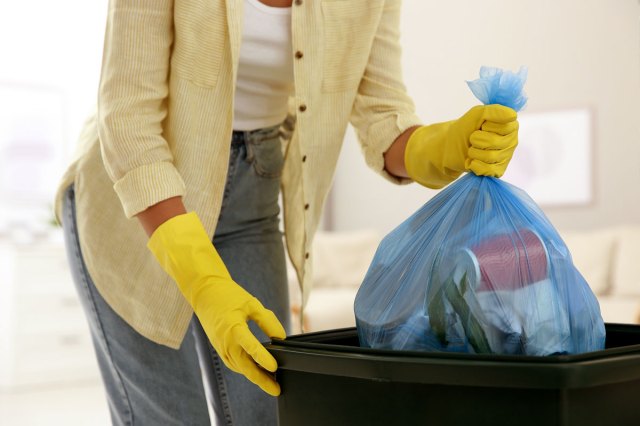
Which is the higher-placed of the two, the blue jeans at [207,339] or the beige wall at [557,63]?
the beige wall at [557,63]

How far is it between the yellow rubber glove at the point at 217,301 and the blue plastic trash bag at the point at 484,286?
11 cm

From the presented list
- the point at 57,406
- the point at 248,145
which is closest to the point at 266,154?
the point at 248,145

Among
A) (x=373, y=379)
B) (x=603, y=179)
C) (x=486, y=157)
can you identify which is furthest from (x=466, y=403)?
(x=603, y=179)

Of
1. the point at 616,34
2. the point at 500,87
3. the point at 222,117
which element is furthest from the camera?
the point at 616,34

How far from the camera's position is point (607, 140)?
193 inches

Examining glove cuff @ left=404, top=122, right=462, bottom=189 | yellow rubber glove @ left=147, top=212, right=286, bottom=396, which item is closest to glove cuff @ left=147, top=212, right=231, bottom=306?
yellow rubber glove @ left=147, top=212, right=286, bottom=396

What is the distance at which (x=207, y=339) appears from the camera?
4.01 ft

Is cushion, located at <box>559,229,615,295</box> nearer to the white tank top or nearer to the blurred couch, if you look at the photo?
the blurred couch

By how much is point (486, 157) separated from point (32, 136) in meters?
4.94

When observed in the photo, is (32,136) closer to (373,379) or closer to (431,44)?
(431,44)

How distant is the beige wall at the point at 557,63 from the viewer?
190 inches

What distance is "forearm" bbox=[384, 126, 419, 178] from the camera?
1.18m

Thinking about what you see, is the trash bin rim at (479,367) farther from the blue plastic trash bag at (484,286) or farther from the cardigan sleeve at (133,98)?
the cardigan sleeve at (133,98)

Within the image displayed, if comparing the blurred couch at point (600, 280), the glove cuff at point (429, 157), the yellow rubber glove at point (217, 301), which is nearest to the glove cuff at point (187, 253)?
the yellow rubber glove at point (217, 301)
